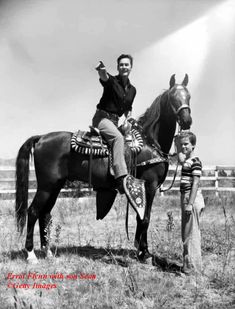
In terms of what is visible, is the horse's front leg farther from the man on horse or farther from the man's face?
the man's face

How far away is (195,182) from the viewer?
4.13 metres

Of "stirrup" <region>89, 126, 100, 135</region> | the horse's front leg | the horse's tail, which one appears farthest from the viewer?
the horse's tail

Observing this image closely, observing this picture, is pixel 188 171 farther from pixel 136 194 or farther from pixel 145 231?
pixel 145 231

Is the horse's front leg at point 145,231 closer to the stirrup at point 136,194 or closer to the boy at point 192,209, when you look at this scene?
the stirrup at point 136,194

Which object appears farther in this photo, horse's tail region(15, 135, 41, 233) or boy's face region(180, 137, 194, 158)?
horse's tail region(15, 135, 41, 233)

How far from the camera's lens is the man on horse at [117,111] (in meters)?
4.87

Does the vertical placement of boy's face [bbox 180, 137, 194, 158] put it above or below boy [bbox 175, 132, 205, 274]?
above

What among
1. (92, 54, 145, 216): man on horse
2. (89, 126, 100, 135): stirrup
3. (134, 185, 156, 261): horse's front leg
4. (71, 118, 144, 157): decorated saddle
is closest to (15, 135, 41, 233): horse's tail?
(71, 118, 144, 157): decorated saddle

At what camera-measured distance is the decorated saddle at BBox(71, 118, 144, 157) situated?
204 inches

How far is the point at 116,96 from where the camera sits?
5.15 metres

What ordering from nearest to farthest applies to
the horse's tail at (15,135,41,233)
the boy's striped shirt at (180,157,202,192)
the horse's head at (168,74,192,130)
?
the boy's striped shirt at (180,157,202,192)
the horse's head at (168,74,192,130)
the horse's tail at (15,135,41,233)

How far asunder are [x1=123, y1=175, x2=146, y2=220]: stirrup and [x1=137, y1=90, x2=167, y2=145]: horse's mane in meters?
0.88

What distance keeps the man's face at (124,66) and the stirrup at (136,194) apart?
64.4 inches

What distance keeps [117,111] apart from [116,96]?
251mm
